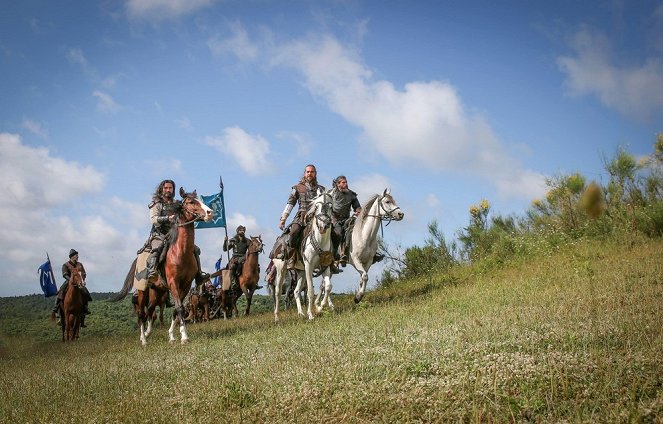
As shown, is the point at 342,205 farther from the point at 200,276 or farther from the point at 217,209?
the point at 217,209

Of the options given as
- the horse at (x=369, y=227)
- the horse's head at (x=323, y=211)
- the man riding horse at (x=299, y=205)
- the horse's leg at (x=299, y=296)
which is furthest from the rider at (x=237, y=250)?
the horse's head at (x=323, y=211)

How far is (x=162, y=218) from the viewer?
1160 centimetres

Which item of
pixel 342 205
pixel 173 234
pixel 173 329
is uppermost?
pixel 342 205

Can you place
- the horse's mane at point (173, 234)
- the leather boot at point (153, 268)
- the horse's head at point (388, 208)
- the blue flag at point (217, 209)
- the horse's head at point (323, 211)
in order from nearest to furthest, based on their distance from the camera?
1. the horse's mane at point (173, 234)
2. the leather boot at point (153, 268)
3. the horse's head at point (323, 211)
4. the horse's head at point (388, 208)
5. the blue flag at point (217, 209)

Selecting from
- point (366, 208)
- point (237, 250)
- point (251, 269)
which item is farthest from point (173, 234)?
point (237, 250)

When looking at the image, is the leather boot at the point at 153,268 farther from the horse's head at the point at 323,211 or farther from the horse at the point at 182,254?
the horse's head at the point at 323,211

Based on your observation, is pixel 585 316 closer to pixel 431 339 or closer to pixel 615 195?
pixel 431 339

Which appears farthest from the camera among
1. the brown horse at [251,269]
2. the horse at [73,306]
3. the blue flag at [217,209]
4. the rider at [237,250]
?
the rider at [237,250]

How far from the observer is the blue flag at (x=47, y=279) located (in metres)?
20.9

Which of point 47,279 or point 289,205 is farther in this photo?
point 47,279

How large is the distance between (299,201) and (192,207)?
11.3ft

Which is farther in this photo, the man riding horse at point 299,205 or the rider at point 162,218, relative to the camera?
the man riding horse at point 299,205

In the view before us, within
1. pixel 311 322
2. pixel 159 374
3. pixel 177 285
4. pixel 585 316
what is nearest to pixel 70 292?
pixel 177 285

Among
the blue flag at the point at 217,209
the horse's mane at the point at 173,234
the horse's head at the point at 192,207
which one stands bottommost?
the horse's mane at the point at 173,234
